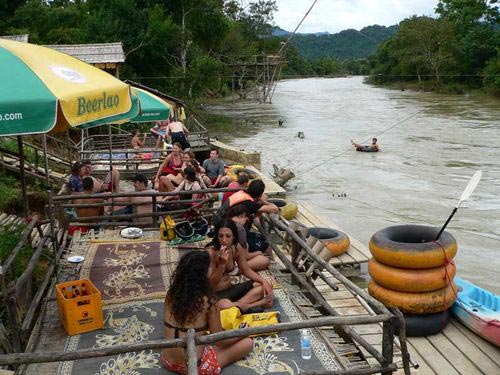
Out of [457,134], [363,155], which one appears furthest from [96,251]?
[457,134]

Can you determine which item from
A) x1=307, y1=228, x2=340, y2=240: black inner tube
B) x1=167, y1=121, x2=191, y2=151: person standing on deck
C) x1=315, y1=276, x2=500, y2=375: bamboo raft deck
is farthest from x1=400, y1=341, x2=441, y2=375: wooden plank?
x1=167, y1=121, x2=191, y2=151: person standing on deck

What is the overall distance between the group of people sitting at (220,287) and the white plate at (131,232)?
4.81 ft

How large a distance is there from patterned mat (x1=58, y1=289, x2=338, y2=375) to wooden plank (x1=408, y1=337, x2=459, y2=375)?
1.89 meters

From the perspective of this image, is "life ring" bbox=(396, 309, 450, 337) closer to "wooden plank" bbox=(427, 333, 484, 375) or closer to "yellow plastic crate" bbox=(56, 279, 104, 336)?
"wooden plank" bbox=(427, 333, 484, 375)

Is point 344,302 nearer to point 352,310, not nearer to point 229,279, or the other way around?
point 352,310

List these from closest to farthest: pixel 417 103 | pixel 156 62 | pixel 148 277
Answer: pixel 148 277 < pixel 156 62 < pixel 417 103

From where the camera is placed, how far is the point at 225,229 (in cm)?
518

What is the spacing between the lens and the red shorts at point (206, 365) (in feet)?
13.2

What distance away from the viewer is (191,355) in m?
3.29

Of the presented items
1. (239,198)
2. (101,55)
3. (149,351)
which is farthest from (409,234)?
(101,55)

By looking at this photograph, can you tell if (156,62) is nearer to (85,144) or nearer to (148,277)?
(85,144)

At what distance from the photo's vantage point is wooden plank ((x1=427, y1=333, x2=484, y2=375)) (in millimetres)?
5949

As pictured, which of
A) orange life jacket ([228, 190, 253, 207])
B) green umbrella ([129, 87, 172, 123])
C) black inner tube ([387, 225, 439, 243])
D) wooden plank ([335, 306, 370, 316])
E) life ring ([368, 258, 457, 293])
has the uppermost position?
green umbrella ([129, 87, 172, 123])

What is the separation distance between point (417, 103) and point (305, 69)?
8173 centimetres
